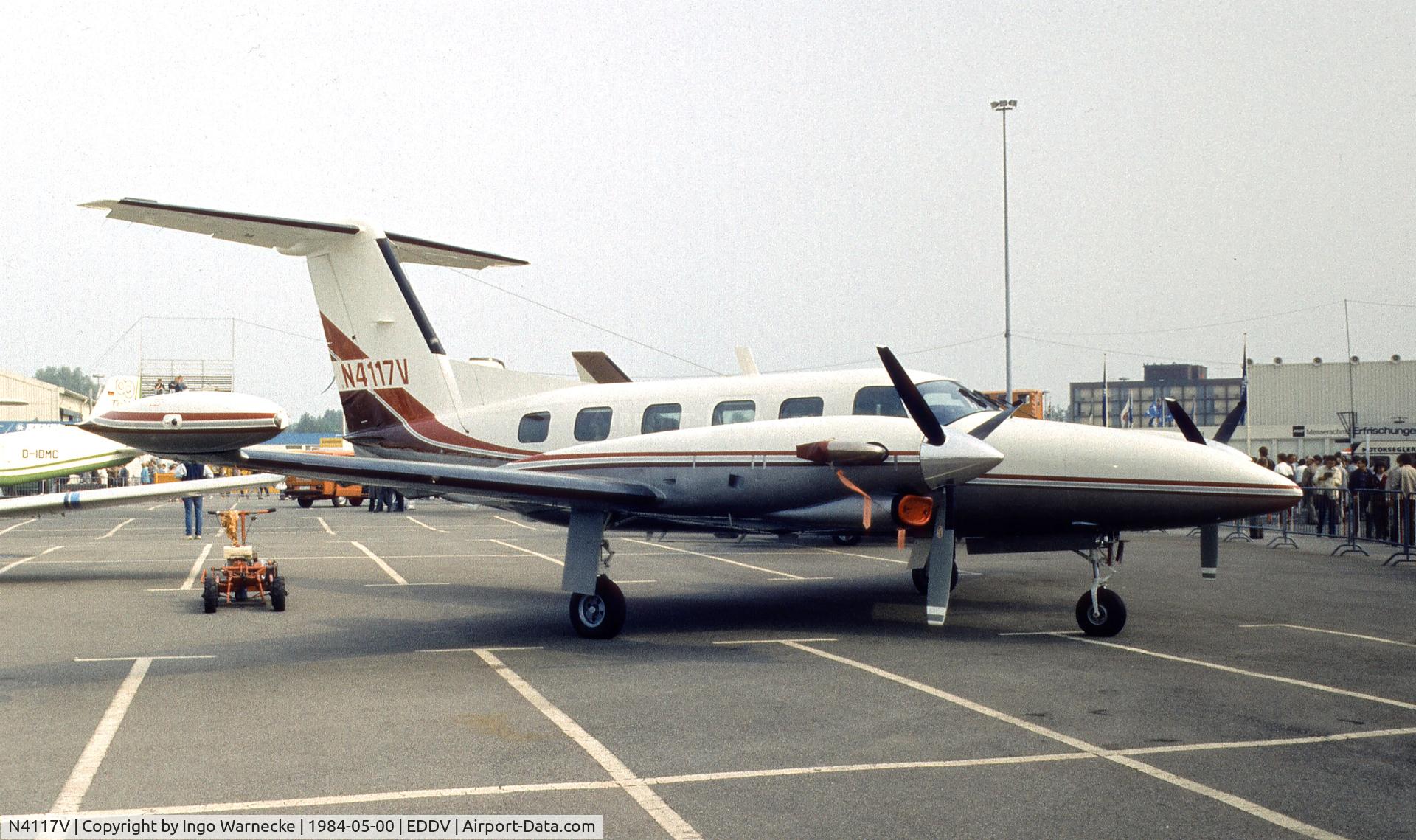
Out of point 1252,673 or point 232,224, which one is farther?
point 232,224

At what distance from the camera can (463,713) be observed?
7.53 metres

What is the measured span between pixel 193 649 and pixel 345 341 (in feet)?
22.1

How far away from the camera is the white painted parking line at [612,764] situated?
201 inches

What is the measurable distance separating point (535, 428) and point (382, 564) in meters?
6.40

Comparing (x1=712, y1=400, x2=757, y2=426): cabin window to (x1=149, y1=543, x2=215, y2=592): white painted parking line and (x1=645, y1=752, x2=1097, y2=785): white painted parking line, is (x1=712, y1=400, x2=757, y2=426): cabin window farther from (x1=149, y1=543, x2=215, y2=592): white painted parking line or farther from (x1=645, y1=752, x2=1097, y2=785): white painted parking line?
(x1=149, y1=543, x2=215, y2=592): white painted parking line

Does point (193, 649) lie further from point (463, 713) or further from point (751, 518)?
point (751, 518)

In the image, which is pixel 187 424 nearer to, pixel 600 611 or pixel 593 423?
pixel 600 611

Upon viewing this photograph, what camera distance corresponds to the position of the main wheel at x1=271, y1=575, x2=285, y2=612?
12953 millimetres

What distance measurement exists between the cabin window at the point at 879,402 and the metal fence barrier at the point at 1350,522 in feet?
32.1

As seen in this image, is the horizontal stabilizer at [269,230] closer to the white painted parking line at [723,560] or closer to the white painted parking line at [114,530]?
the white painted parking line at [723,560]

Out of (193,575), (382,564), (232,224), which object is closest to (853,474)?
(232,224)

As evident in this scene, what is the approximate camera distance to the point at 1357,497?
22.1m

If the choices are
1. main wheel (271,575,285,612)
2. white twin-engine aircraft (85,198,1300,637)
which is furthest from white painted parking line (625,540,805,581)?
main wheel (271,575,285,612)

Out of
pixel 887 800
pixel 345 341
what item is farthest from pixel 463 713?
pixel 345 341
